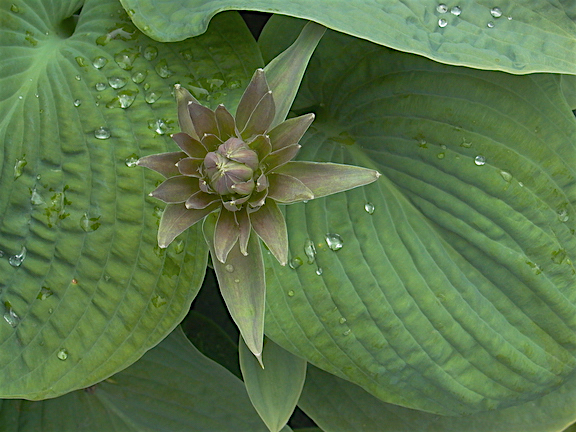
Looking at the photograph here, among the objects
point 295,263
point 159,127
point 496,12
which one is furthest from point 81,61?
point 496,12

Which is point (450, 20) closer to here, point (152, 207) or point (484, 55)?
point (484, 55)

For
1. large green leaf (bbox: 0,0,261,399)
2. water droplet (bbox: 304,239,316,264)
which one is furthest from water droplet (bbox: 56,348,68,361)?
water droplet (bbox: 304,239,316,264)

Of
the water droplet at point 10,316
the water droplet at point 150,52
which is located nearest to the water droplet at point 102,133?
the water droplet at point 150,52

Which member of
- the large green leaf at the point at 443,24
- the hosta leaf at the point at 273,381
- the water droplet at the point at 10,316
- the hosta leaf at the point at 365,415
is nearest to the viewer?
the large green leaf at the point at 443,24

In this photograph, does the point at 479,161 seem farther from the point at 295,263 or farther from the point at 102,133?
the point at 102,133

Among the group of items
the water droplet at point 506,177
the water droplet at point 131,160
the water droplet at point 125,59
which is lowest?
the water droplet at point 131,160

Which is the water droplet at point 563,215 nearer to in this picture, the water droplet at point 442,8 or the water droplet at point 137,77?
the water droplet at point 442,8

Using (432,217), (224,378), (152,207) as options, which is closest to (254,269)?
(152,207)
